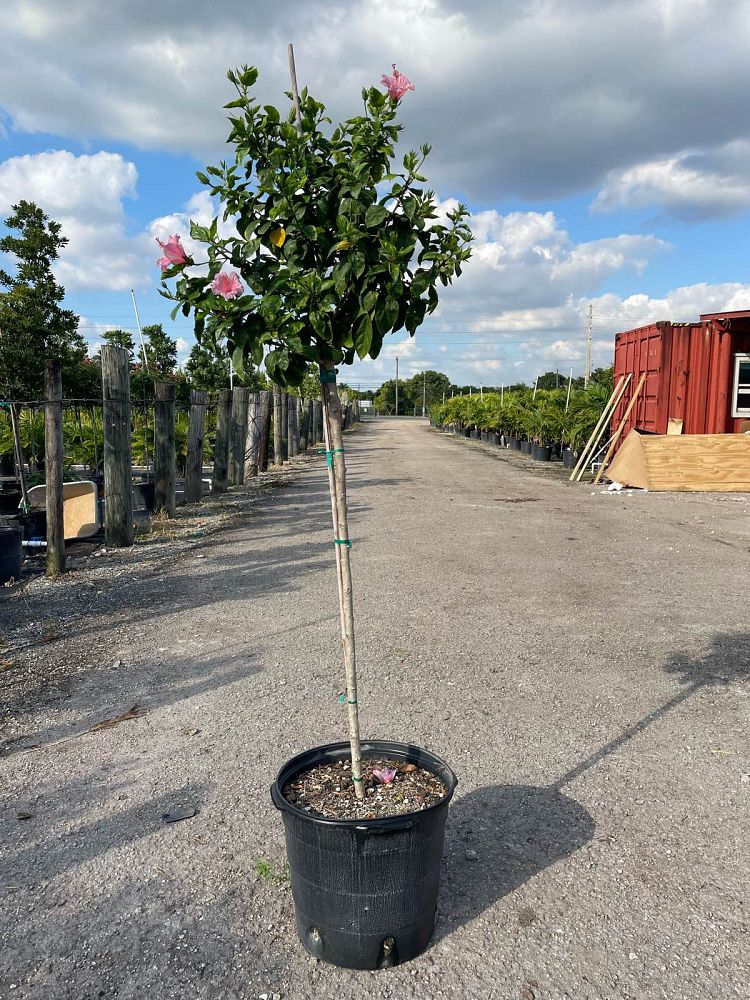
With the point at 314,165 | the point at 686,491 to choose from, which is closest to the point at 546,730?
the point at 314,165

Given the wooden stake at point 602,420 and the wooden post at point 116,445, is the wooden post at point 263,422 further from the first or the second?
the wooden post at point 116,445

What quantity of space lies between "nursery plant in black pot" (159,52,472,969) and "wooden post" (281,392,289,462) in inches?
751

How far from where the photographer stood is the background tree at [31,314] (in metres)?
13.4

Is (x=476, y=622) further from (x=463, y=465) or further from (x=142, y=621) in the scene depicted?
(x=463, y=465)

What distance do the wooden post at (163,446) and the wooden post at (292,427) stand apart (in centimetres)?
1285

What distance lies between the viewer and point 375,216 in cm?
240

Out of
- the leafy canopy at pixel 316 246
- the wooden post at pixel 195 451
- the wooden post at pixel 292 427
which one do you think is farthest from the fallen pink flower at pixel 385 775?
the wooden post at pixel 292 427

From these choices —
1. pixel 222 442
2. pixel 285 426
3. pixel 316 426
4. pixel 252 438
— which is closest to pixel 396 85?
pixel 222 442

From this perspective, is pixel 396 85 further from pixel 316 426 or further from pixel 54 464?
pixel 316 426

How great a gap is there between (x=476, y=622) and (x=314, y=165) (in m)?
4.00

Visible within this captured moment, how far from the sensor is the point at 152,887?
8.87ft

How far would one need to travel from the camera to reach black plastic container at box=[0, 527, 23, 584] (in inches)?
270

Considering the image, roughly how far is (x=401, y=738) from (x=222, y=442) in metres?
10.5

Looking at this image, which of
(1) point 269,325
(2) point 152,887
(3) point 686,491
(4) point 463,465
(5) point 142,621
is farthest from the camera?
(4) point 463,465
